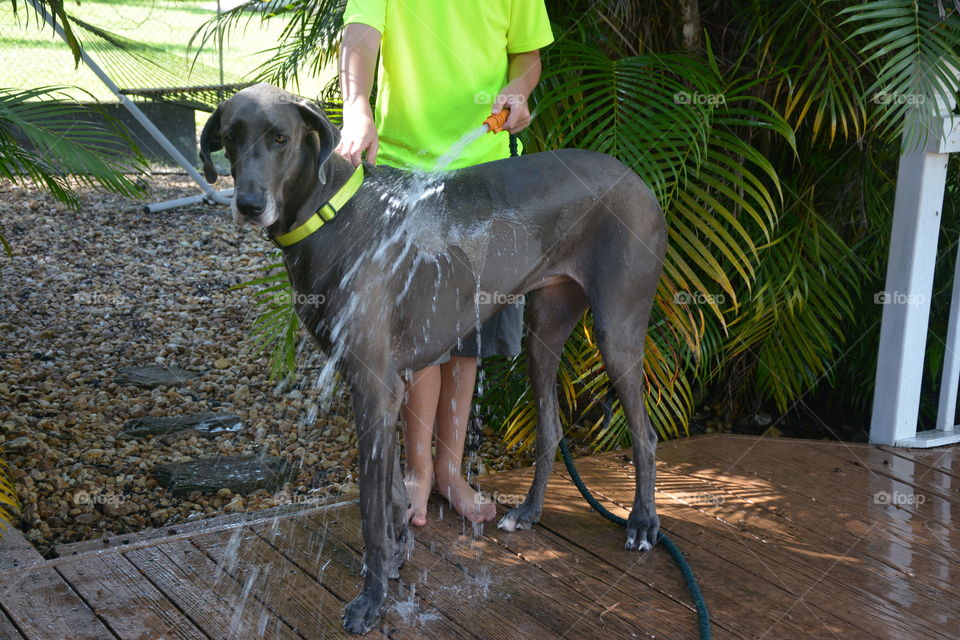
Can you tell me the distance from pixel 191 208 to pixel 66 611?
5.70m

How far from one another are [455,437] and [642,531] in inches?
25.3

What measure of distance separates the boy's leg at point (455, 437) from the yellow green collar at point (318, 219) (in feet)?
2.79

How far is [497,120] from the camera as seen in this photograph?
2584mm

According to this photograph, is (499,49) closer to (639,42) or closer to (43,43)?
(639,42)

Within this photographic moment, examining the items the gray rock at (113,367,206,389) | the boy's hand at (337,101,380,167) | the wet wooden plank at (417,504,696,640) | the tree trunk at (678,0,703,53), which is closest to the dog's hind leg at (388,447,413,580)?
the wet wooden plank at (417,504,696,640)

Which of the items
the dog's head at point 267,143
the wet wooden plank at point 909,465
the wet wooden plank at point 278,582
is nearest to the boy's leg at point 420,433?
the wet wooden plank at point 278,582

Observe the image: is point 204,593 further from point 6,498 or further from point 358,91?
point 358,91

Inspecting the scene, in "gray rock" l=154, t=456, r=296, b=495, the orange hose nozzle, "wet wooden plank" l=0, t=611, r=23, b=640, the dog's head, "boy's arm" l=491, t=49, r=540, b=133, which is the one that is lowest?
"gray rock" l=154, t=456, r=296, b=495

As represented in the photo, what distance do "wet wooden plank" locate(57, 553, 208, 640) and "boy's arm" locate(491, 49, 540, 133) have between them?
154 cm

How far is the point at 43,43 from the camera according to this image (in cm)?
1167

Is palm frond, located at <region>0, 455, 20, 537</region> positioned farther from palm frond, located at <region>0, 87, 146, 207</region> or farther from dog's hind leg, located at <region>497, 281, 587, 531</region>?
dog's hind leg, located at <region>497, 281, 587, 531</region>

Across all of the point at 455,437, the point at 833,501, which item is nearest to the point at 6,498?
the point at 455,437

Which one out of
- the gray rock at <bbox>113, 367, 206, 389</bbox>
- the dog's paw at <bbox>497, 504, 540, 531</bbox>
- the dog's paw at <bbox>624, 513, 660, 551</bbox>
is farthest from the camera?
the gray rock at <bbox>113, 367, 206, 389</bbox>

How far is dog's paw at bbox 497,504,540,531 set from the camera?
2.83m
